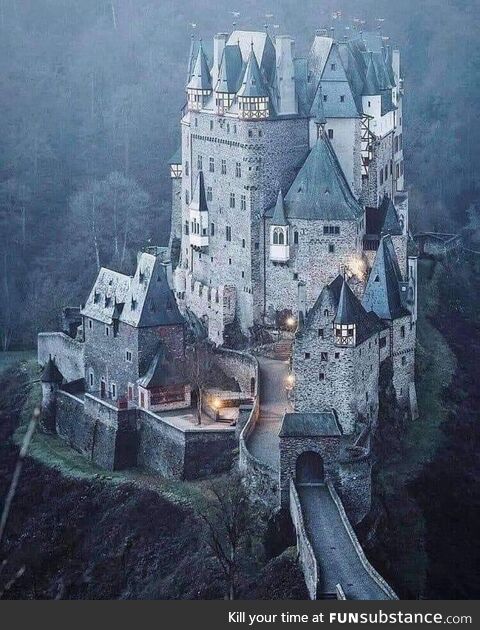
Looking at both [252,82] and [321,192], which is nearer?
[321,192]

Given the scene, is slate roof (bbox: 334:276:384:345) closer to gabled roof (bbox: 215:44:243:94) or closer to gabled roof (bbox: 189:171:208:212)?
gabled roof (bbox: 189:171:208:212)

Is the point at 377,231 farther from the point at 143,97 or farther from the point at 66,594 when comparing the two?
the point at 143,97

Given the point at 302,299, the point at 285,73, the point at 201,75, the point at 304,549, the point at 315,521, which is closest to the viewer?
the point at 304,549

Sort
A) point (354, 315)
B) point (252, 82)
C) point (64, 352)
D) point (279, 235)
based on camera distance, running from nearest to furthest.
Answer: point (354, 315), point (252, 82), point (279, 235), point (64, 352)

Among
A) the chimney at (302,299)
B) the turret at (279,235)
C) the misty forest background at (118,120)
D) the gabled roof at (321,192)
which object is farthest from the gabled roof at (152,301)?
the misty forest background at (118,120)

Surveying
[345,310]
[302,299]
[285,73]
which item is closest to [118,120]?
[285,73]

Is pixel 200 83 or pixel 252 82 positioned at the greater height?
pixel 200 83

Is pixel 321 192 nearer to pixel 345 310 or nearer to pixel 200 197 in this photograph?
pixel 200 197

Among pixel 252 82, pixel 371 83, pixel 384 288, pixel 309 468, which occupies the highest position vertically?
pixel 371 83

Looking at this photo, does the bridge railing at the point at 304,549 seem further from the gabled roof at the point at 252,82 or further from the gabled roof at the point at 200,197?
the gabled roof at the point at 252,82
